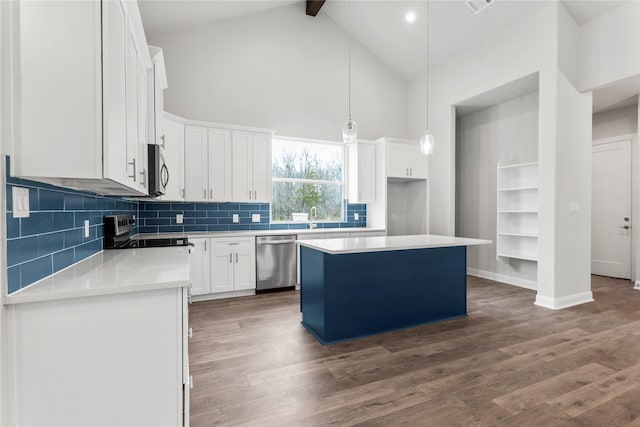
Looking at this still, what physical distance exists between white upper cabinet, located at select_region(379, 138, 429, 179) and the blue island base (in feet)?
7.41

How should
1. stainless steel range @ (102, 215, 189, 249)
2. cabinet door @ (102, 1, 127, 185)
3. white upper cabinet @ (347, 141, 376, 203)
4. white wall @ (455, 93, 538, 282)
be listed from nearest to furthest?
cabinet door @ (102, 1, 127, 185) → stainless steel range @ (102, 215, 189, 249) → white wall @ (455, 93, 538, 282) → white upper cabinet @ (347, 141, 376, 203)

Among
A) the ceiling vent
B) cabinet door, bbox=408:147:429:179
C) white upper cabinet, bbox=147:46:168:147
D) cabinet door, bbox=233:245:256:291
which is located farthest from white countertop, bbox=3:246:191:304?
the ceiling vent

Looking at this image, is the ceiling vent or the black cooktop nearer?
the black cooktop

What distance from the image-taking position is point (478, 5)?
425cm

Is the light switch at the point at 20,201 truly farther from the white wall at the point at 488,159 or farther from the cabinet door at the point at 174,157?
the white wall at the point at 488,159

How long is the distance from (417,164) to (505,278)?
235cm

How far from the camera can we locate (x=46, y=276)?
154 cm

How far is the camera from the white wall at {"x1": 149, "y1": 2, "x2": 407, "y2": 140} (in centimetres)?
457

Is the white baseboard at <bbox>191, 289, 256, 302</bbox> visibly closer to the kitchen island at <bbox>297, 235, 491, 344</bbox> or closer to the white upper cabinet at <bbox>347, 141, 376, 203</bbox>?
the kitchen island at <bbox>297, 235, 491, 344</bbox>

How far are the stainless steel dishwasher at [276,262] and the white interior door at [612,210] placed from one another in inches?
217

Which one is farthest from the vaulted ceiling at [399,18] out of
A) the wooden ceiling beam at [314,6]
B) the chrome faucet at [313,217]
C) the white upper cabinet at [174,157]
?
the chrome faucet at [313,217]

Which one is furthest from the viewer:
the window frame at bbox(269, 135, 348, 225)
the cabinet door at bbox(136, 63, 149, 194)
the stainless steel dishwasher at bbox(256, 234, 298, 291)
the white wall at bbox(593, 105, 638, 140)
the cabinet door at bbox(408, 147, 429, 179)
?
the cabinet door at bbox(408, 147, 429, 179)

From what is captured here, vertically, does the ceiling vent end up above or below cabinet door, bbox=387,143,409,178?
above

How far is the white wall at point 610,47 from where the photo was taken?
3590 mm
